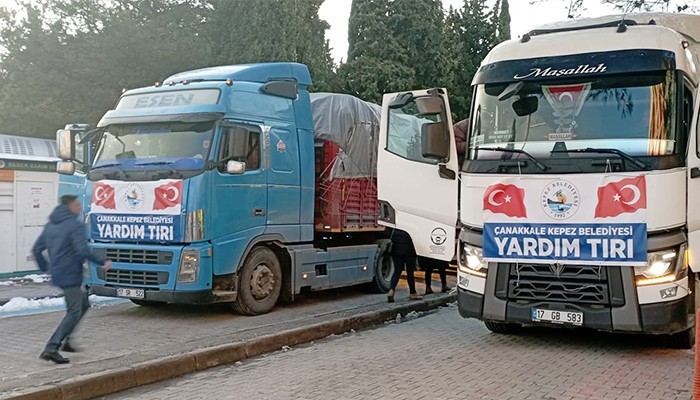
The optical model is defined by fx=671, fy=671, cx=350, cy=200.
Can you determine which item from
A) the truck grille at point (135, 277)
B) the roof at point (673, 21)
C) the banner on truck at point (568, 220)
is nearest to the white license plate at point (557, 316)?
the banner on truck at point (568, 220)

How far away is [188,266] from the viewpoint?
8.95 metres

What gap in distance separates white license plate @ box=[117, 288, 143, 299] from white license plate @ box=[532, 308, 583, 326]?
5.17 meters

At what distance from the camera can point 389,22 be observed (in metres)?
27.5

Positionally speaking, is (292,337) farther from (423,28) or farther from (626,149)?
(423,28)

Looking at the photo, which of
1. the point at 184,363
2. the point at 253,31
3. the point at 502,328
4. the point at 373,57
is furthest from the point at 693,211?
the point at 373,57

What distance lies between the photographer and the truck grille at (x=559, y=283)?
7.27m

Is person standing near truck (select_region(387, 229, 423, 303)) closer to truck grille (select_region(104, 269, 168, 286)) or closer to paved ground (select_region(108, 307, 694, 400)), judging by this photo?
paved ground (select_region(108, 307, 694, 400))

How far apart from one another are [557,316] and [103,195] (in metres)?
6.26

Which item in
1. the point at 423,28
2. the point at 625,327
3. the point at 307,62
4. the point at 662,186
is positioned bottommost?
the point at 625,327

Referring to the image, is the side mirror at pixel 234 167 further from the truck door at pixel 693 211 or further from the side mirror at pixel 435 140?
the truck door at pixel 693 211

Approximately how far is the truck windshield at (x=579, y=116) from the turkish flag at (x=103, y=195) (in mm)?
4978

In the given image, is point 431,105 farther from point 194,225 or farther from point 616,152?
point 194,225

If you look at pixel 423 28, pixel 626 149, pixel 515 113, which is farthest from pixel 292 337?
pixel 423 28

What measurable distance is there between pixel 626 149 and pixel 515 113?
1.30 m
